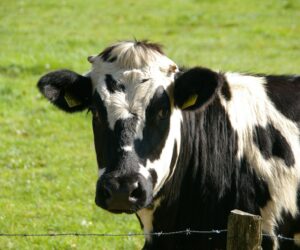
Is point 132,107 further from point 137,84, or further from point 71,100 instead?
point 71,100

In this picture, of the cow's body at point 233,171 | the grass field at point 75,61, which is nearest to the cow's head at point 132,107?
the cow's body at point 233,171

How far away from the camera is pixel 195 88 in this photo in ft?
20.0

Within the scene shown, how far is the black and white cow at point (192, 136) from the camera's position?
19.4 ft

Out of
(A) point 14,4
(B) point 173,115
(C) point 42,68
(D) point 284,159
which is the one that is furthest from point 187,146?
(A) point 14,4

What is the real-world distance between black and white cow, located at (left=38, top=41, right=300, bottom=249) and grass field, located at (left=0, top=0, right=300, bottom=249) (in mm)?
2201

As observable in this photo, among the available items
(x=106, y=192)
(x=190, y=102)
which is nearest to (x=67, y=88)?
(x=190, y=102)

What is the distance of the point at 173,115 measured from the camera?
6.09m

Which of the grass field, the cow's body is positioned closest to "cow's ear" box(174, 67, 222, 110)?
the cow's body

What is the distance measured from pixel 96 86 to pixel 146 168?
0.79m

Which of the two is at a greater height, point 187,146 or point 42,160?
point 187,146

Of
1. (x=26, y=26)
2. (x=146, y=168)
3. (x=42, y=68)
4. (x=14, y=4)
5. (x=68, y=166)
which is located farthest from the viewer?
(x=14, y=4)

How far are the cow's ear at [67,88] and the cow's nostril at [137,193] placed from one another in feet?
3.50

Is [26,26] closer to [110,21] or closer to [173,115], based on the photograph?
[110,21]

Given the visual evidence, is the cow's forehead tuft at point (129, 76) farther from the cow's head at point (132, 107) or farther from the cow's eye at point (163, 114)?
the cow's eye at point (163, 114)
